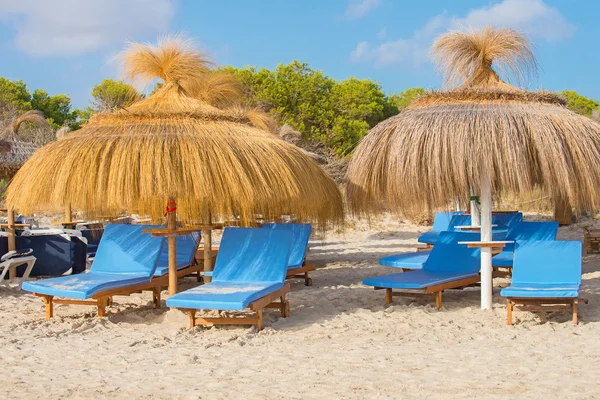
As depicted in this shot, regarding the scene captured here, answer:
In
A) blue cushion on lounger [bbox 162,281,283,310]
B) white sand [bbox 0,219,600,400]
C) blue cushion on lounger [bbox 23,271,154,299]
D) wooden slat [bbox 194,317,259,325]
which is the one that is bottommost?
white sand [bbox 0,219,600,400]

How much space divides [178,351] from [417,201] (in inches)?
97.9

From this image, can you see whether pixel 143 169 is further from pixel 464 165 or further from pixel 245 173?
pixel 464 165

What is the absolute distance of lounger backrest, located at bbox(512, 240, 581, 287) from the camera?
5.69 metres

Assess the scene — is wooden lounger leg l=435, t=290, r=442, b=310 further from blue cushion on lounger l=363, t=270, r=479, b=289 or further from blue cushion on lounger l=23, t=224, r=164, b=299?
blue cushion on lounger l=23, t=224, r=164, b=299

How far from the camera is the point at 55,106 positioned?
3250cm

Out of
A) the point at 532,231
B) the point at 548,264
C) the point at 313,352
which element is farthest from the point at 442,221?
the point at 313,352

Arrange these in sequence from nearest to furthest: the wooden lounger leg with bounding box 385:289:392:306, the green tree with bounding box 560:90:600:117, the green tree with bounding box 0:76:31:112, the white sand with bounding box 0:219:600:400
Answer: the white sand with bounding box 0:219:600:400, the wooden lounger leg with bounding box 385:289:392:306, the green tree with bounding box 0:76:31:112, the green tree with bounding box 560:90:600:117

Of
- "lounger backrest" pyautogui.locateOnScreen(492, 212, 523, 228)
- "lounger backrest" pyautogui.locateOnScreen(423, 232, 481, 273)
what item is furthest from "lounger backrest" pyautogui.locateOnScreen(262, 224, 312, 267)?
"lounger backrest" pyautogui.locateOnScreen(492, 212, 523, 228)

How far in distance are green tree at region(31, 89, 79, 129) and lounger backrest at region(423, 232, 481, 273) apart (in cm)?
2687

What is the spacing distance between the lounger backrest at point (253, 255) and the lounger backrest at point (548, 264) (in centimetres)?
203

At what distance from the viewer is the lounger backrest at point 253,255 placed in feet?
19.5

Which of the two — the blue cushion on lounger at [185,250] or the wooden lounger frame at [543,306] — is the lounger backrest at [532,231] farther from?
the blue cushion on lounger at [185,250]

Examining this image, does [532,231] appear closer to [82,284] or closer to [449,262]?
[449,262]

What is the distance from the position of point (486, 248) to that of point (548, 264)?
534mm
